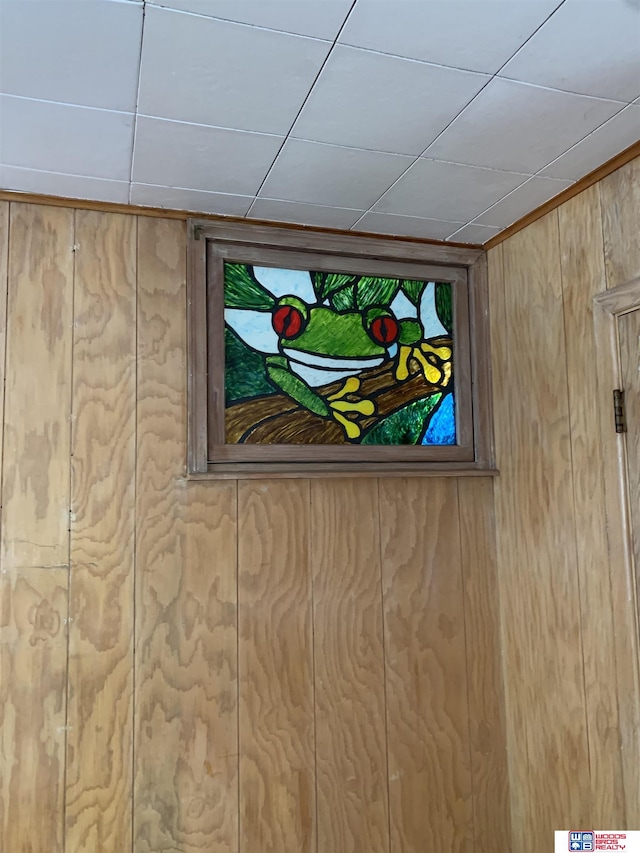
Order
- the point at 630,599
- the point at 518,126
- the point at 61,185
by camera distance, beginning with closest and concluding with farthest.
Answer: the point at 518,126
the point at 630,599
the point at 61,185

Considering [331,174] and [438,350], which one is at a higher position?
[331,174]

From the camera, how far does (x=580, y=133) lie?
1.55 metres

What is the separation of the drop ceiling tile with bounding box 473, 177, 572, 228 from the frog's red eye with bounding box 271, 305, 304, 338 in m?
0.60

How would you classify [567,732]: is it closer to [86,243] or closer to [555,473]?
[555,473]

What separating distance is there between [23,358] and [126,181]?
21.1 inches

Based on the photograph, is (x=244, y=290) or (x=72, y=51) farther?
(x=244, y=290)

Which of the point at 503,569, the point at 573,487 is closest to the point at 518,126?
the point at 573,487

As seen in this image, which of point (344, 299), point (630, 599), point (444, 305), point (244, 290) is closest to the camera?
point (630, 599)

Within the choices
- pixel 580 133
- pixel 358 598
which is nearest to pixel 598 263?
pixel 580 133

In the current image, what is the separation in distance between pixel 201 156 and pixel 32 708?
4.68 feet

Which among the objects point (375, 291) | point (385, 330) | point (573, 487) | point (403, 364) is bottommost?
point (573, 487)

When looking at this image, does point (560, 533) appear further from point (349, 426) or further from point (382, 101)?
point (382, 101)

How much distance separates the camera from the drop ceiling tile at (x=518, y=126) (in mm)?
1420

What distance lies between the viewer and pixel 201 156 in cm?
163
